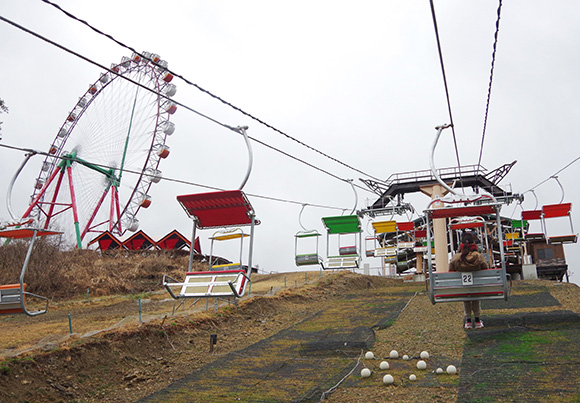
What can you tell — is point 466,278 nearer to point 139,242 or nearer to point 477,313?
point 477,313

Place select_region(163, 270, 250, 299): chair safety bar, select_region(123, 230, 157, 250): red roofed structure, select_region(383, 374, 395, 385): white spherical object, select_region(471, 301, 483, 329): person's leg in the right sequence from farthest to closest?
select_region(123, 230, 157, 250): red roofed structure < select_region(163, 270, 250, 299): chair safety bar < select_region(471, 301, 483, 329): person's leg < select_region(383, 374, 395, 385): white spherical object

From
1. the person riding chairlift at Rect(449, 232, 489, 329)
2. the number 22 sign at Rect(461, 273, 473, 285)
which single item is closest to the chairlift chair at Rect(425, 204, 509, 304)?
the number 22 sign at Rect(461, 273, 473, 285)

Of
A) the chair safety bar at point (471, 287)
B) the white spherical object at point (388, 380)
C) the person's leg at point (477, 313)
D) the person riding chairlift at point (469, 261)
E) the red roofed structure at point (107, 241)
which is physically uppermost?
the red roofed structure at point (107, 241)

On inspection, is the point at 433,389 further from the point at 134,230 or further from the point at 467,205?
the point at 134,230

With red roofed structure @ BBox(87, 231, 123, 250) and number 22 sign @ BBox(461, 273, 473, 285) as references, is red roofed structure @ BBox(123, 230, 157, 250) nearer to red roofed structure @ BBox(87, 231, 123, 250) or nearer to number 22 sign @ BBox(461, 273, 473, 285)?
red roofed structure @ BBox(87, 231, 123, 250)

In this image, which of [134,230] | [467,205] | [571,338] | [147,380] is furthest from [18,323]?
[134,230]

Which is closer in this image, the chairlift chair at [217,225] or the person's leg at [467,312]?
the person's leg at [467,312]

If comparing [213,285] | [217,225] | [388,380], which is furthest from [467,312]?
[217,225]

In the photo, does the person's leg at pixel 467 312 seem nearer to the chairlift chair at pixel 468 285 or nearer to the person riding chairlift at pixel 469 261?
the person riding chairlift at pixel 469 261

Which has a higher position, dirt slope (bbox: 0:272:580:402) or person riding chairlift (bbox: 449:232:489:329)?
person riding chairlift (bbox: 449:232:489:329)

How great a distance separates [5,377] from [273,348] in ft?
14.6

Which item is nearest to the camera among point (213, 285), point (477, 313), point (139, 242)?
point (477, 313)

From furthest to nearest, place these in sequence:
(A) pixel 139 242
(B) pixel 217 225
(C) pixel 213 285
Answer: (A) pixel 139 242 → (B) pixel 217 225 → (C) pixel 213 285

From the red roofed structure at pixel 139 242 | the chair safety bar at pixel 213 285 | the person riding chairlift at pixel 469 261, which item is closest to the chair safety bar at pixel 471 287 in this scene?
the person riding chairlift at pixel 469 261
